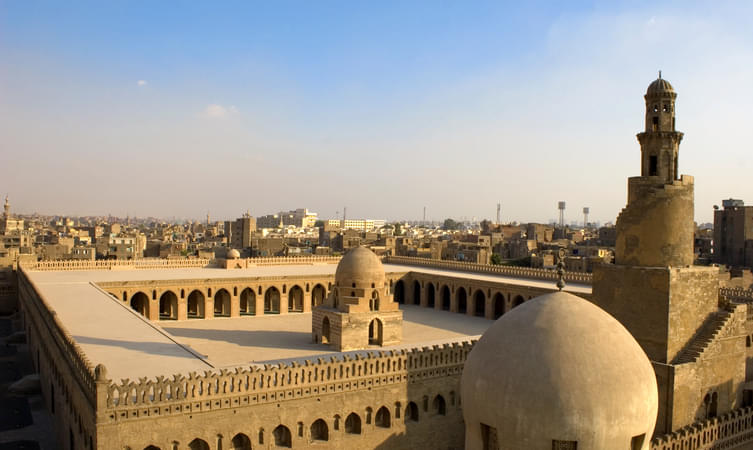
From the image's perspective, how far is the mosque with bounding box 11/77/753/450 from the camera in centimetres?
1026

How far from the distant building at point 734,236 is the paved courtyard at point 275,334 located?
46416 mm

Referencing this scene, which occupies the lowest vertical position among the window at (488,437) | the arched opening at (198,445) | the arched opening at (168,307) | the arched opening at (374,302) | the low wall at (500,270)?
the arched opening at (198,445)

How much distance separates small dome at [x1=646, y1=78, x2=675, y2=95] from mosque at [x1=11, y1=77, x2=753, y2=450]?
7cm

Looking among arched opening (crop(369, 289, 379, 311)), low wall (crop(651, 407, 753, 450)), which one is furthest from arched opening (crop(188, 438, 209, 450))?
low wall (crop(651, 407, 753, 450))

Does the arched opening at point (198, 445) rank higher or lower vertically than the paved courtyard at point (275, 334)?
lower

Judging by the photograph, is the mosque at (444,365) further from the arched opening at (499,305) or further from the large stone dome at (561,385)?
the arched opening at (499,305)

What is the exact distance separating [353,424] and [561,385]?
10.3 metres

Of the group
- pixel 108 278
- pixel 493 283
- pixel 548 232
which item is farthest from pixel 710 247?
pixel 108 278

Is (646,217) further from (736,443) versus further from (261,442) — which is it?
(261,442)

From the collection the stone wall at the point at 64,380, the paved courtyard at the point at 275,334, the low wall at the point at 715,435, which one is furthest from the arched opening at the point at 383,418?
the stone wall at the point at 64,380

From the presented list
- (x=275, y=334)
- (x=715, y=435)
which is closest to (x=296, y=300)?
(x=275, y=334)

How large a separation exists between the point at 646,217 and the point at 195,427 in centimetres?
1462

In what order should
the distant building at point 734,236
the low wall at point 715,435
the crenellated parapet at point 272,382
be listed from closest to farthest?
A: the crenellated parapet at point 272,382 → the low wall at point 715,435 → the distant building at point 734,236

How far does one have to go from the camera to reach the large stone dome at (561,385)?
32.7 ft
